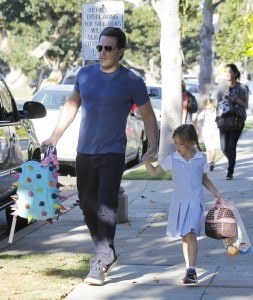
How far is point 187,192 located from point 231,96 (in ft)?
22.5

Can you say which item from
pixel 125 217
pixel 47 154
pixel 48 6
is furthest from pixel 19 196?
pixel 48 6

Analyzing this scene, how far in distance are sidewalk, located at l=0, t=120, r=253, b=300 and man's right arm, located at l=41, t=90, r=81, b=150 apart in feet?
3.88

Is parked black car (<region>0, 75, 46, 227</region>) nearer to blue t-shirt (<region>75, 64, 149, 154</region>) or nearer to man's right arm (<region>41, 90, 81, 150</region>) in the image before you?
man's right arm (<region>41, 90, 81, 150</region>)

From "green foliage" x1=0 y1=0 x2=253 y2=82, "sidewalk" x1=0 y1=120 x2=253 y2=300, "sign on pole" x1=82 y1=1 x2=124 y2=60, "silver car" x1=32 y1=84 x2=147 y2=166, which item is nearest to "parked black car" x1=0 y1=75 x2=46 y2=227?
"sidewalk" x1=0 y1=120 x2=253 y2=300

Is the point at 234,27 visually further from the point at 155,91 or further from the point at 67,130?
the point at 155,91

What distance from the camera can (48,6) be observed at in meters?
52.7

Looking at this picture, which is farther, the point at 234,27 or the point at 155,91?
the point at 155,91

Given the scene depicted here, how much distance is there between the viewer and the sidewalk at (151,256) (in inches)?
Result: 255

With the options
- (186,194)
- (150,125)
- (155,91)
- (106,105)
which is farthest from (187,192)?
(155,91)

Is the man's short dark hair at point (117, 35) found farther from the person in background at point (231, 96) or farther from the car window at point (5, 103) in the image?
the person in background at point (231, 96)

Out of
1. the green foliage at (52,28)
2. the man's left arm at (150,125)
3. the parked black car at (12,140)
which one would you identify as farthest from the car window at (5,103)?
the green foliage at (52,28)

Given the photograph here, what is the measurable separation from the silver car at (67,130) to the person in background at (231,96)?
2548 millimetres

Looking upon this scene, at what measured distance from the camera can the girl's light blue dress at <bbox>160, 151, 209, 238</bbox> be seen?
6.69m

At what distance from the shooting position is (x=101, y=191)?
6707 mm
